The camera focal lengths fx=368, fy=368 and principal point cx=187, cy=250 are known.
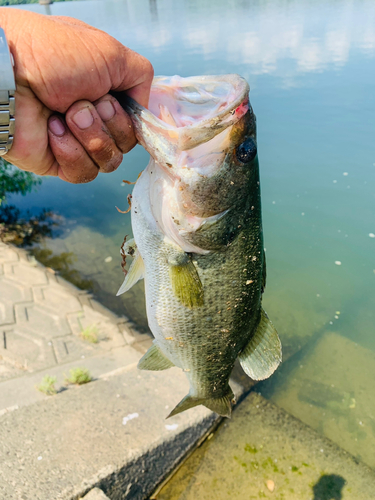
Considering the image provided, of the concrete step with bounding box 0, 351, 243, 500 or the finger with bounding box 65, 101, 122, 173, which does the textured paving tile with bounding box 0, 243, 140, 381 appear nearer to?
the concrete step with bounding box 0, 351, 243, 500

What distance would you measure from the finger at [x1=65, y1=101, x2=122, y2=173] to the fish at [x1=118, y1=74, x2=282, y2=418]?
143mm

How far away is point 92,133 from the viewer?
1.56 metres

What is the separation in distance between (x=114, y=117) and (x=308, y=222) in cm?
781

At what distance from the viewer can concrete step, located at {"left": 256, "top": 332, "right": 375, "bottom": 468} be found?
4.69 m

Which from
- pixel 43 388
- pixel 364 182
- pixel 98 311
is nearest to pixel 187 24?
pixel 364 182

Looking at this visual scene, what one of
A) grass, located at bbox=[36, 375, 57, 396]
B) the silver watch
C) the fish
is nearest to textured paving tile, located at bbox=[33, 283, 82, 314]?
grass, located at bbox=[36, 375, 57, 396]

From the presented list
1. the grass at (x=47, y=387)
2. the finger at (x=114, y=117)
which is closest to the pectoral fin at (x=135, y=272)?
the finger at (x=114, y=117)

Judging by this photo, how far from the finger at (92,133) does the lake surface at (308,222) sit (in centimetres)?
440

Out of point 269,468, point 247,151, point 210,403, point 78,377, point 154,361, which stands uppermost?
point 247,151

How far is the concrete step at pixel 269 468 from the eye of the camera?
3.65 metres

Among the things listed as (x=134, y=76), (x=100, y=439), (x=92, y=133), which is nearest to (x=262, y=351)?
(x=92, y=133)

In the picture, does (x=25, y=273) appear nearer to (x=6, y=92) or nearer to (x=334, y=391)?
(x=334, y=391)

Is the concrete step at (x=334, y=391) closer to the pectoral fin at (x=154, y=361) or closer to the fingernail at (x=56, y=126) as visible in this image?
the pectoral fin at (x=154, y=361)

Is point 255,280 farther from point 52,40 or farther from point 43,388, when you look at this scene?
point 43,388
